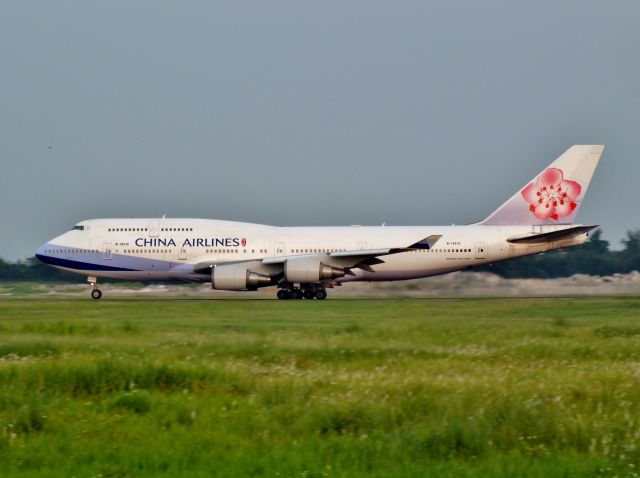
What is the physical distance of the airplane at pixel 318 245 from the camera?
44750mm

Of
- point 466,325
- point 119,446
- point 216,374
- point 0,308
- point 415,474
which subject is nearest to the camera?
point 415,474

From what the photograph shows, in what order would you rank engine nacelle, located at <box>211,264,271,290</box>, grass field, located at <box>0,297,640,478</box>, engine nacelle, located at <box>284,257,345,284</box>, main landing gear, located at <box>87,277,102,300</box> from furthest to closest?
1. main landing gear, located at <box>87,277,102,300</box>
2. engine nacelle, located at <box>284,257,345,284</box>
3. engine nacelle, located at <box>211,264,271,290</box>
4. grass field, located at <box>0,297,640,478</box>

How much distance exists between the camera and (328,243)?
46.3m

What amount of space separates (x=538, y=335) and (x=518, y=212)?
1077 inches

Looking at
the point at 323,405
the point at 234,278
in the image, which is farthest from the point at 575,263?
the point at 323,405

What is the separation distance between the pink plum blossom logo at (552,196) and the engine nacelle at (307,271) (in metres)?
10.5

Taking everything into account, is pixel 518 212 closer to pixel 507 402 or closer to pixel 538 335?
pixel 538 335

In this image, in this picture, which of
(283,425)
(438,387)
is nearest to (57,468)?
(283,425)

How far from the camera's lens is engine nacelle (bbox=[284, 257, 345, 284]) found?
44188 mm

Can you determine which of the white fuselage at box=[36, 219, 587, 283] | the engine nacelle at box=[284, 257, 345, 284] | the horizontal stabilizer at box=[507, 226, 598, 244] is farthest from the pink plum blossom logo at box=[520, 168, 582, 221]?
the engine nacelle at box=[284, 257, 345, 284]

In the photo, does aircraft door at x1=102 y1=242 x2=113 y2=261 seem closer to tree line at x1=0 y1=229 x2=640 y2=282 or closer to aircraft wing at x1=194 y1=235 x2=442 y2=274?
aircraft wing at x1=194 y1=235 x2=442 y2=274

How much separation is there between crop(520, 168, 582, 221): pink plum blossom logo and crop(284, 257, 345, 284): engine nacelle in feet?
34.4

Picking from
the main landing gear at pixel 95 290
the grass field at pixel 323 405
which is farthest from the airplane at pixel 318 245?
the grass field at pixel 323 405

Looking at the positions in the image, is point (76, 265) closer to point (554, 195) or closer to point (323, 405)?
point (554, 195)
